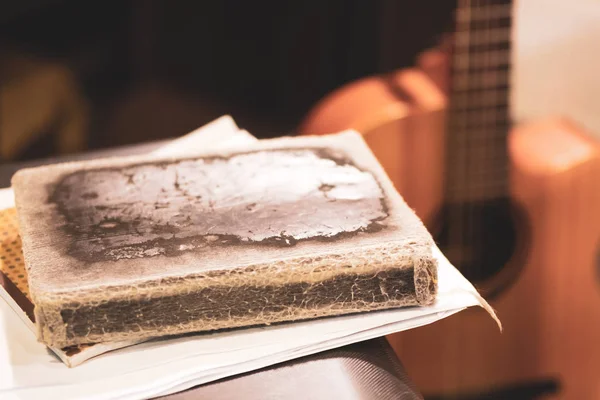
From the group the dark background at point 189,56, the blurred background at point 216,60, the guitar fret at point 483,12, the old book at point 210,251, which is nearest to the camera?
the old book at point 210,251

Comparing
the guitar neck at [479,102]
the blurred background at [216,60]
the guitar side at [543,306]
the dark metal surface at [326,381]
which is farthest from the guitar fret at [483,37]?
the dark metal surface at [326,381]

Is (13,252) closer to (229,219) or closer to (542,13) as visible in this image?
(229,219)

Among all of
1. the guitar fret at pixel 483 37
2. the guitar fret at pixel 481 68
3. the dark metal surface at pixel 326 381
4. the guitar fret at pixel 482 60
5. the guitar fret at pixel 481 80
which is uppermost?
the guitar fret at pixel 483 37

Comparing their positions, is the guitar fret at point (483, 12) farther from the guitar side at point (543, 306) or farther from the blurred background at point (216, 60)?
the blurred background at point (216, 60)

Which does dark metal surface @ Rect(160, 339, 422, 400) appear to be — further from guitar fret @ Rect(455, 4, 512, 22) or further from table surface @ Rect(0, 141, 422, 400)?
guitar fret @ Rect(455, 4, 512, 22)

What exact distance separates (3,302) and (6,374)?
62 mm

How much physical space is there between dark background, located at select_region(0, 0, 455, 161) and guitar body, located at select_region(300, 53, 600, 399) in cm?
58

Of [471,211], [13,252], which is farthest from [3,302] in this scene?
[471,211]

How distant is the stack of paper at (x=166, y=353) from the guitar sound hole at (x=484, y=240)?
23.9 inches

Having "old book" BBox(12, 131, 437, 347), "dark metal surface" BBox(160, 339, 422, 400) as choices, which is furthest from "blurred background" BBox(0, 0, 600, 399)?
"dark metal surface" BBox(160, 339, 422, 400)

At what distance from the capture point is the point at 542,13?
1.66 m

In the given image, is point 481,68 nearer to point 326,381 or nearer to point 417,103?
point 417,103

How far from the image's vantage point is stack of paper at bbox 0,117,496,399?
425mm

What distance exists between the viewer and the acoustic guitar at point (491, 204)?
1054 millimetres
